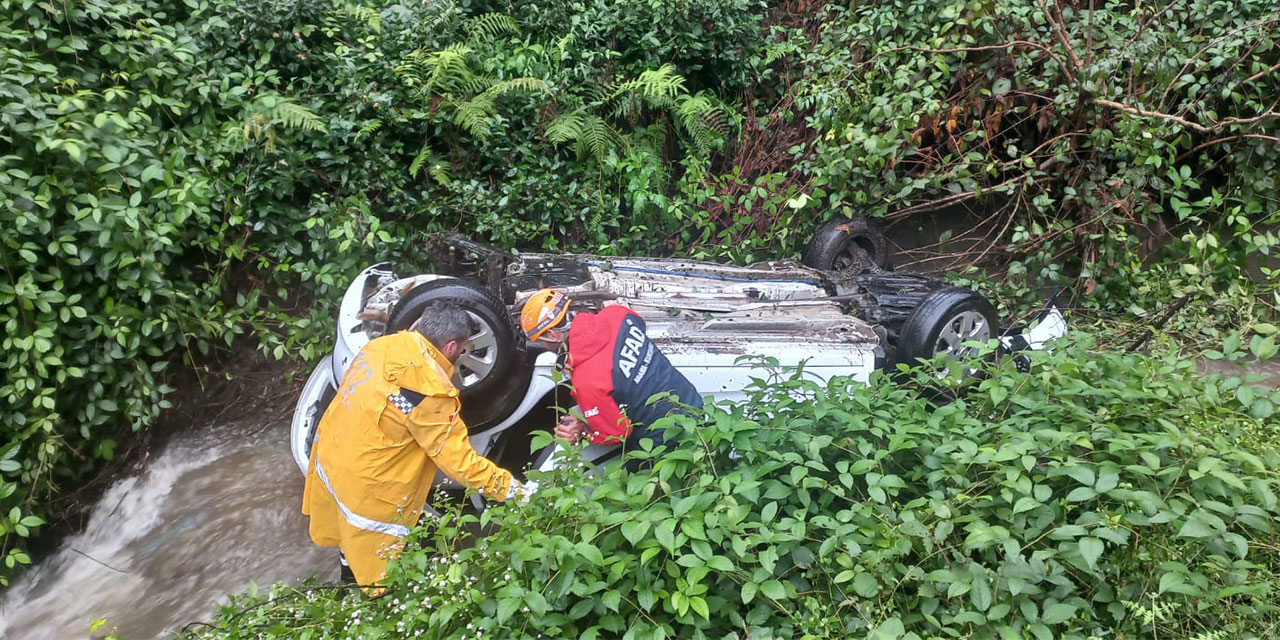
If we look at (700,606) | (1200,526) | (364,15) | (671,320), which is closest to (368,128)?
(364,15)

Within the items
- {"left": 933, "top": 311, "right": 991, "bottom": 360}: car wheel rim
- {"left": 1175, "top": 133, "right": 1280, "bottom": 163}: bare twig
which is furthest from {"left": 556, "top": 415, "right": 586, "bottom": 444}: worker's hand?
{"left": 1175, "top": 133, "right": 1280, "bottom": 163}: bare twig

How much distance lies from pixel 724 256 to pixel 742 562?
3.97 meters

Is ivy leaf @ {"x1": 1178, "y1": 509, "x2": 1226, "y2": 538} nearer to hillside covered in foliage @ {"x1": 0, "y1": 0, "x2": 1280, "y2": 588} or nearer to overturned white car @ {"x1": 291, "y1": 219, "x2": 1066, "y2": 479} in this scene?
overturned white car @ {"x1": 291, "y1": 219, "x2": 1066, "y2": 479}

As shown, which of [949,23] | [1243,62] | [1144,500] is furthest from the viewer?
[949,23]

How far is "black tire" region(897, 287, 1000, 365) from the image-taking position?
3799mm

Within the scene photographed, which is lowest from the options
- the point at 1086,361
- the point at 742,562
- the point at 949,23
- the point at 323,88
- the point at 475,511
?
the point at 475,511

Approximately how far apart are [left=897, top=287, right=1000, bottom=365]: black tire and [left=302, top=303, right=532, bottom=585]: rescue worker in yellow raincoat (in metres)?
2.45

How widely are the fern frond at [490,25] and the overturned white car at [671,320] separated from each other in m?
2.16

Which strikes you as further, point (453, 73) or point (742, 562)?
point (453, 73)

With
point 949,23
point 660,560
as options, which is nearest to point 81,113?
point 660,560

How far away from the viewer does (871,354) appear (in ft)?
11.8

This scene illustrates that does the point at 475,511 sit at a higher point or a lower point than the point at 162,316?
lower

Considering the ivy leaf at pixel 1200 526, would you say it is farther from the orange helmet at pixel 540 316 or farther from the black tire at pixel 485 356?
the black tire at pixel 485 356

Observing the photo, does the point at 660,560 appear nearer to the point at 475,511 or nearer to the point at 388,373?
the point at 388,373
